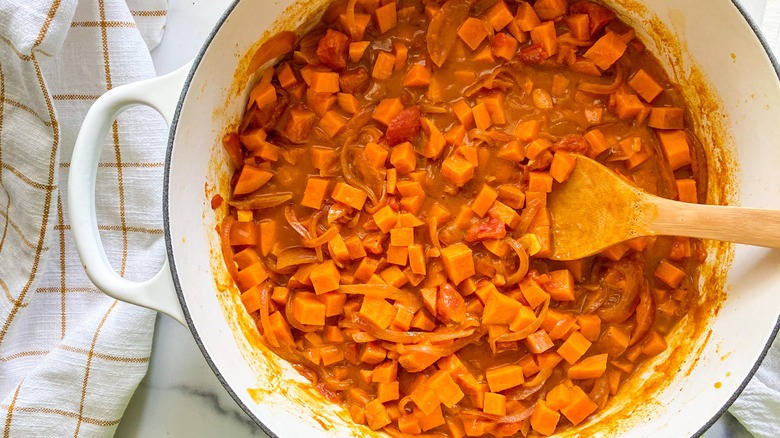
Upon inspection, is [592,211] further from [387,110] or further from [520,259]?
[387,110]

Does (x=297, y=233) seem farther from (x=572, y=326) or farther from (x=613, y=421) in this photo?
(x=613, y=421)

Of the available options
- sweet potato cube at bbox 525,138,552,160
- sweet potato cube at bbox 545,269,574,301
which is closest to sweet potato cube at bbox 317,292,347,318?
sweet potato cube at bbox 545,269,574,301

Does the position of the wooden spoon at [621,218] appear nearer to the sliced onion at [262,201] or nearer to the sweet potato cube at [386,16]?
the sweet potato cube at [386,16]

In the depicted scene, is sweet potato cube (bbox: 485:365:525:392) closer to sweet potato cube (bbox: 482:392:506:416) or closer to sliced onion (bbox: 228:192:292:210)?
sweet potato cube (bbox: 482:392:506:416)

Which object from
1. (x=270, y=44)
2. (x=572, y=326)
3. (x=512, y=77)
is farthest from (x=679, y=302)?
(x=270, y=44)

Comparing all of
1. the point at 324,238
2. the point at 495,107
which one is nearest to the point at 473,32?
the point at 495,107

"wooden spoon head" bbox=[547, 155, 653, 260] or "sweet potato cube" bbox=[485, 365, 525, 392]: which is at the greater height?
"wooden spoon head" bbox=[547, 155, 653, 260]
